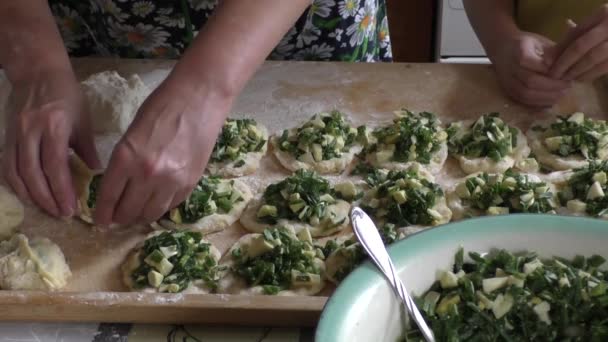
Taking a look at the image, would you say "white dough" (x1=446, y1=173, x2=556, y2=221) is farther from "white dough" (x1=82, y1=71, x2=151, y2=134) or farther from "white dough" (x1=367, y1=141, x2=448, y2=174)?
"white dough" (x1=82, y1=71, x2=151, y2=134)

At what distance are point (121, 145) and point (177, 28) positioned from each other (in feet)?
2.54

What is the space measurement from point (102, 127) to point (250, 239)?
1.89 feet

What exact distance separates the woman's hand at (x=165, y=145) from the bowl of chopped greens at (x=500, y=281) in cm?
44

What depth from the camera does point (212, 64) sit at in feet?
4.33

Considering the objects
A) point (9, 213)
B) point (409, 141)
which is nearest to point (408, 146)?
point (409, 141)

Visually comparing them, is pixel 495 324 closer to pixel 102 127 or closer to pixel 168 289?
pixel 168 289

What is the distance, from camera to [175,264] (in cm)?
150

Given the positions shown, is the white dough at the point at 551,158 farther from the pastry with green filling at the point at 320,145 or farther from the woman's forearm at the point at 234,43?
the woman's forearm at the point at 234,43

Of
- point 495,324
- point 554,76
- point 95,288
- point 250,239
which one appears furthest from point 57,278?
point 554,76

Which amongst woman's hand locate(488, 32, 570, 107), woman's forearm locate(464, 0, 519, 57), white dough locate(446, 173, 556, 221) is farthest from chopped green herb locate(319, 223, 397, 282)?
woman's forearm locate(464, 0, 519, 57)

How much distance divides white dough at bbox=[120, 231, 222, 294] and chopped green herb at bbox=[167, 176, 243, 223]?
0.07 metres

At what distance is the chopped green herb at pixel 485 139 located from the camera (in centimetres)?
180

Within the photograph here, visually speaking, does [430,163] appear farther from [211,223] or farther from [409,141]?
[211,223]

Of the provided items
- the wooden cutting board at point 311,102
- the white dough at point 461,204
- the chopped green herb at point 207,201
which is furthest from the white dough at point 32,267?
the white dough at point 461,204
